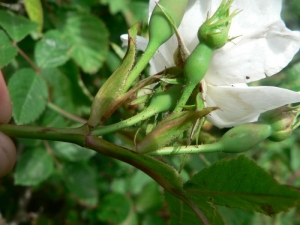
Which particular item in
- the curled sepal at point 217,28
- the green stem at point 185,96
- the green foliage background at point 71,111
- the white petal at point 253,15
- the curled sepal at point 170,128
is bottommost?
the green foliage background at point 71,111

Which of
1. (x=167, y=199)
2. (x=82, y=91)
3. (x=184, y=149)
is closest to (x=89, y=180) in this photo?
(x=82, y=91)

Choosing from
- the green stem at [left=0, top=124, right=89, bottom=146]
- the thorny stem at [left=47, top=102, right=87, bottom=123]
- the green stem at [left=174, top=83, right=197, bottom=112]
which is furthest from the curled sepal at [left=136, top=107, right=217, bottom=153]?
the thorny stem at [left=47, top=102, right=87, bottom=123]

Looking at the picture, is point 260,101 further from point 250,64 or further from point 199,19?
point 199,19

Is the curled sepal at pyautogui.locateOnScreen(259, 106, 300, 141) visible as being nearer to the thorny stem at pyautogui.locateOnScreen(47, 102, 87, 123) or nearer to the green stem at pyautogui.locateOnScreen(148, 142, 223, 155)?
the green stem at pyautogui.locateOnScreen(148, 142, 223, 155)

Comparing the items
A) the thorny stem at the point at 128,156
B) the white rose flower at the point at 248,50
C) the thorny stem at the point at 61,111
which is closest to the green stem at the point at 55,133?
the thorny stem at the point at 128,156

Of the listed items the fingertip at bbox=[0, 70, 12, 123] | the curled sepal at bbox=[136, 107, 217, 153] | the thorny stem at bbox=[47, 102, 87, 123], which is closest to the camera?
the curled sepal at bbox=[136, 107, 217, 153]

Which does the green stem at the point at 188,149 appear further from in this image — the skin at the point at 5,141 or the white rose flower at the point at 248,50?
the skin at the point at 5,141

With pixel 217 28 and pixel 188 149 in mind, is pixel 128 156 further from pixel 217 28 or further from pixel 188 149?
pixel 217 28
